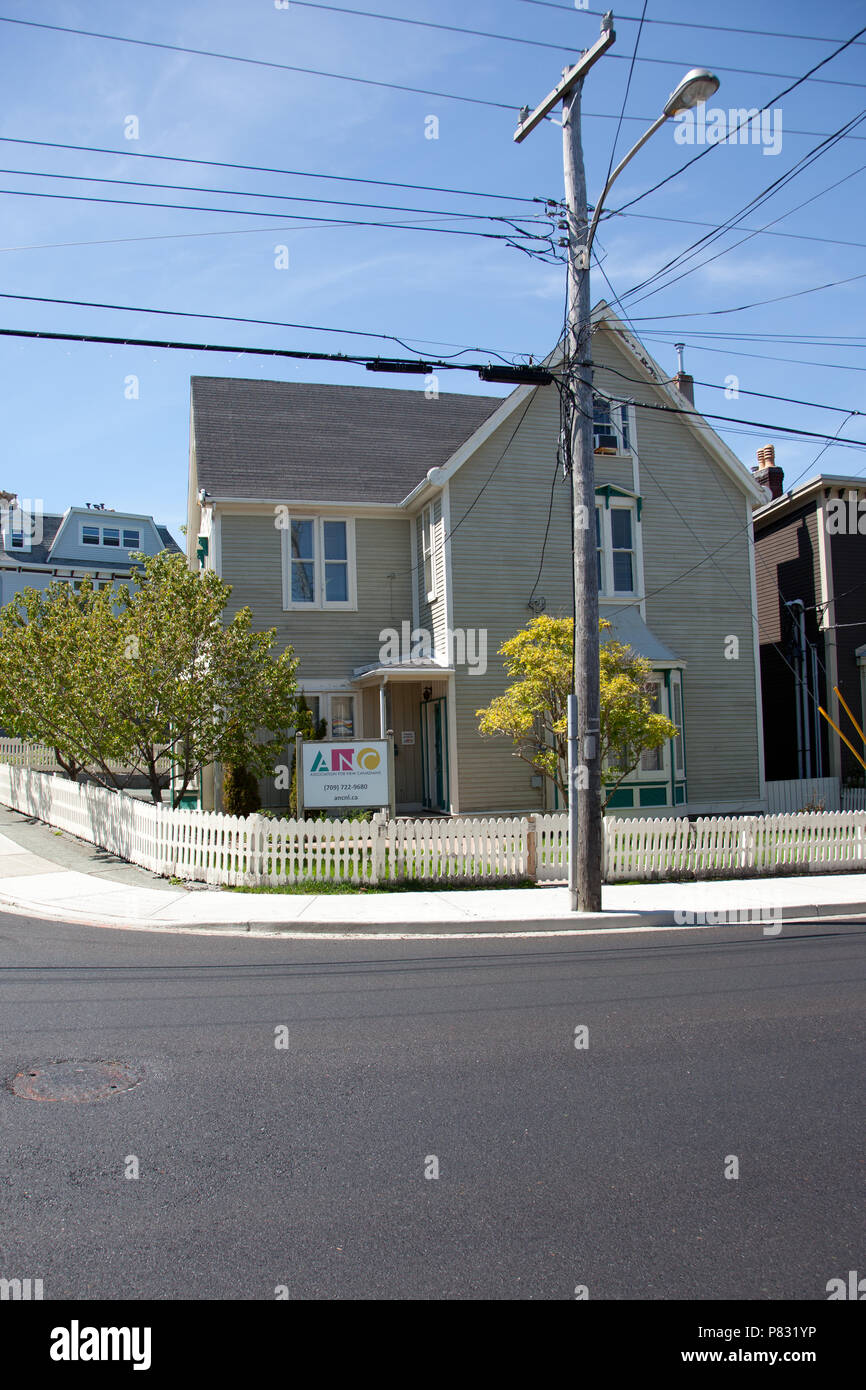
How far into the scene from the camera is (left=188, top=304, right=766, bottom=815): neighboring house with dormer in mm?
19594

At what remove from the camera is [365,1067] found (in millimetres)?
6113

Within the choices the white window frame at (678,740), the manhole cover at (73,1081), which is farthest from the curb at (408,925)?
the white window frame at (678,740)

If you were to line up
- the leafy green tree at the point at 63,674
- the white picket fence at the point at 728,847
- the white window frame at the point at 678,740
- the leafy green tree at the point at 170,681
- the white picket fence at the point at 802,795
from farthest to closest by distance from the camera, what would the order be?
the white picket fence at the point at 802,795 < the white window frame at the point at 678,740 < the leafy green tree at the point at 63,674 < the leafy green tree at the point at 170,681 < the white picket fence at the point at 728,847

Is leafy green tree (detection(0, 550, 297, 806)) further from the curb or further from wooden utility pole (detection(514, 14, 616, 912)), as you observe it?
wooden utility pole (detection(514, 14, 616, 912))

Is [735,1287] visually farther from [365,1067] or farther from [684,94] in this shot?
[684,94]

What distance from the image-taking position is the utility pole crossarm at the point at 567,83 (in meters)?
11.0

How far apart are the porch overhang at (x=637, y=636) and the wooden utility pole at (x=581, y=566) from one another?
24.2ft

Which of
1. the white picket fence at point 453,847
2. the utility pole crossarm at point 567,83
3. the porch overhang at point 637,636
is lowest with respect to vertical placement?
the white picket fence at point 453,847

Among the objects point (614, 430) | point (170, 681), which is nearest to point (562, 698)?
point (170, 681)

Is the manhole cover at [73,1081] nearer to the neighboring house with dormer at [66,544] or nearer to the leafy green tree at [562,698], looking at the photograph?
the leafy green tree at [562,698]

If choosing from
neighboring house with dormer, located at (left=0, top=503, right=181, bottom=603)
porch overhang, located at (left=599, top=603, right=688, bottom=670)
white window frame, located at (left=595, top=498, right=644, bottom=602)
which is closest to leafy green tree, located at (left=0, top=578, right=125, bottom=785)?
porch overhang, located at (left=599, top=603, right=688, bottom=670)

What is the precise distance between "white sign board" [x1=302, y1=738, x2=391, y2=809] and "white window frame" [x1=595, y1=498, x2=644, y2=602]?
8.01 metres

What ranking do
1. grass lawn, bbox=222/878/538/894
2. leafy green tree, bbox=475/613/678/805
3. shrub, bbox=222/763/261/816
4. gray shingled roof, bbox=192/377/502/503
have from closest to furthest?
grass lawn, bbox=222/878/538/894
leafy green tree, bbox=475/613/678/805
shrub, bbox=222/763/261/816
gray shingled roof, bbox=192/377/502/503
